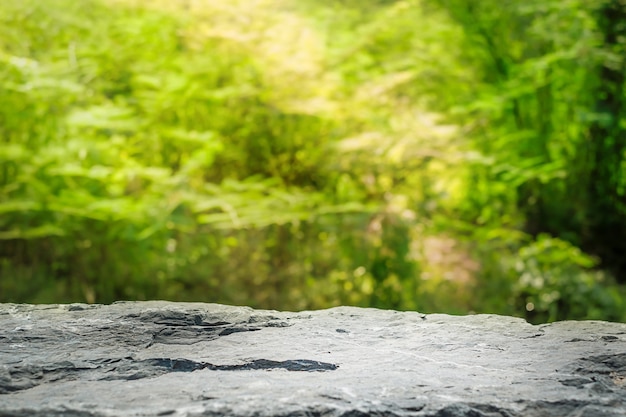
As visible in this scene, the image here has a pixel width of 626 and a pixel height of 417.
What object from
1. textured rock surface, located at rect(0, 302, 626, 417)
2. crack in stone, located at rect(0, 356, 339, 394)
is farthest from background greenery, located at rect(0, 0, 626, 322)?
crack in stone, located at rect(0, 356, 339, 394)

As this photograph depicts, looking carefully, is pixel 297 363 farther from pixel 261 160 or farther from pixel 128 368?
pixel 261 160

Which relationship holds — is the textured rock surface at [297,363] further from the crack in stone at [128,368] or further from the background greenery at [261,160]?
the background greenery at [261,160]

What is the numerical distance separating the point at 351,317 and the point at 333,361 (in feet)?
1.36

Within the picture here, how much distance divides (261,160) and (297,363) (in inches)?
127

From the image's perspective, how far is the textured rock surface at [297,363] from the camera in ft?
3.64

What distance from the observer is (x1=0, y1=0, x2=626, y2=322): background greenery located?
4043 mm

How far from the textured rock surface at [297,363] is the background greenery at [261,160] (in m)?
2.21

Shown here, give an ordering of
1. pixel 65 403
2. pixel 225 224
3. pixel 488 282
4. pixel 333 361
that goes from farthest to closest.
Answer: pixel 488 282
pixel 225 224
pixel 333 361
pixel 65 403

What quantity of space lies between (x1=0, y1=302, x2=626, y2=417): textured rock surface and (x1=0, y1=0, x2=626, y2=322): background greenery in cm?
221

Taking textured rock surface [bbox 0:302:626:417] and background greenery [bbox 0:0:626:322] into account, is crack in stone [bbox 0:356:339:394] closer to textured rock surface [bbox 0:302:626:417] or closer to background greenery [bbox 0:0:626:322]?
textured rock surface [bbox 0:302:626:417]

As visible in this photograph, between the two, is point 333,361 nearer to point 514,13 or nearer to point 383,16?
point 383,16

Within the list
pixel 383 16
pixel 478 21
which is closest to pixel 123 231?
pixel 383 16

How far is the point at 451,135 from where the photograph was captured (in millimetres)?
4105

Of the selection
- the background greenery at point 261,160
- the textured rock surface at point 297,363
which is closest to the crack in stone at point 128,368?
the textured rock surface at point 297,363
